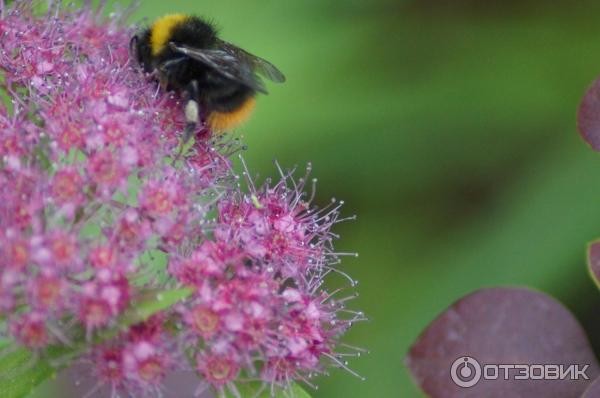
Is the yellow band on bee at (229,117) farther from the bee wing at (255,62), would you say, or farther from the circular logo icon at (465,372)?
the circular logo icon at (465,372)

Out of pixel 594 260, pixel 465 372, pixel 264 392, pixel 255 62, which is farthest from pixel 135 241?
pixel 594 260

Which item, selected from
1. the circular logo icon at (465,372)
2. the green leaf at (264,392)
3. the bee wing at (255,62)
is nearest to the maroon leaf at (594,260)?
the circular logo icon at (465,372)

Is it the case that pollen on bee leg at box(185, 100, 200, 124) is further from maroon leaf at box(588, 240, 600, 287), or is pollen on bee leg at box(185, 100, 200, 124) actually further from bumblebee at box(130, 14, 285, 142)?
maroon leaf at box(588, 240, 600, 287)

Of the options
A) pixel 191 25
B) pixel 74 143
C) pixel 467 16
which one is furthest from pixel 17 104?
pixel 467 16

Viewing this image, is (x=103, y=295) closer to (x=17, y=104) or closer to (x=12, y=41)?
(x=17, y=104)

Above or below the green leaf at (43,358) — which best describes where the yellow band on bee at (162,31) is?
above

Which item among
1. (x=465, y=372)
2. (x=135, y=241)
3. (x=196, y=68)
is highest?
(x=196, y=68)

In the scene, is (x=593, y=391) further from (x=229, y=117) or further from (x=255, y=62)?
(x=255, y=62)
